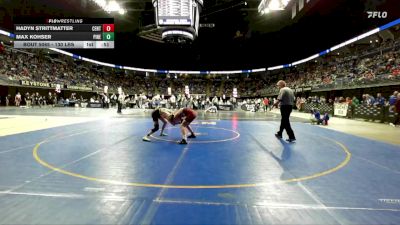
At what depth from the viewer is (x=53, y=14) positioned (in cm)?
2909

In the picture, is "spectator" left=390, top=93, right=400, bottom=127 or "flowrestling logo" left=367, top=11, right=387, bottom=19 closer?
"spectator" left=390, top=93, right=400, bottom=127

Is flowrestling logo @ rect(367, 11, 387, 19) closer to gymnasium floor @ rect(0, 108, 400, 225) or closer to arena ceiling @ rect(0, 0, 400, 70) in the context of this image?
arena ceiling @ rect(0, 0, 400, 70)

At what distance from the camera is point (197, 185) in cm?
387

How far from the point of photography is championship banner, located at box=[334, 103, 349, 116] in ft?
66.8

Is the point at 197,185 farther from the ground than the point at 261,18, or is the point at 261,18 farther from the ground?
the point at 261,18

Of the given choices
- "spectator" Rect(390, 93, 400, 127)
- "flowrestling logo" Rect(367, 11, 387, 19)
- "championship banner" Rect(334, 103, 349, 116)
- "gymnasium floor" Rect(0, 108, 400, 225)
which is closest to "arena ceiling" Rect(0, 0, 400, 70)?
"flowrestling logo" Rect(367, 11, 387, 19)

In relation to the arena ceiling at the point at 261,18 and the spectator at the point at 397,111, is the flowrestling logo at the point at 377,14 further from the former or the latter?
the spectator at the point at 397,111

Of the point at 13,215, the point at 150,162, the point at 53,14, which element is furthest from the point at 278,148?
the point at 53,14

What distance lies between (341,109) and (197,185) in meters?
21.5
